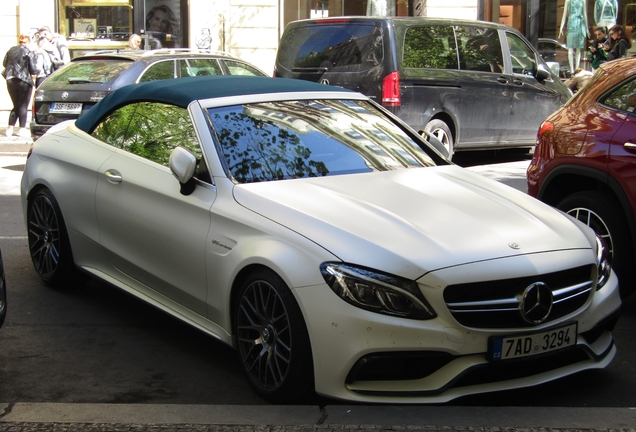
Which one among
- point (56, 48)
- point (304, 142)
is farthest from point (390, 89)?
point (56, 48)

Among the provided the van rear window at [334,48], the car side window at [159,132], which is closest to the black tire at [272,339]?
the car side window at [159,132]

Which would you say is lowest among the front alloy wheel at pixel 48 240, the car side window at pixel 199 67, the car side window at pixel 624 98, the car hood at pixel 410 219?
the front alloy wheel at pixel 48 240

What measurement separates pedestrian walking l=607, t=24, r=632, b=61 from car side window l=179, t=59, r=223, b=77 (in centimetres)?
829

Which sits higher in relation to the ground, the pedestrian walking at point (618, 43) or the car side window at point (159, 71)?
the pedestrian walking at point (618, 43)

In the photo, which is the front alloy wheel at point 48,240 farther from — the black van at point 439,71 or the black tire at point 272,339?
the black van at point 439,71

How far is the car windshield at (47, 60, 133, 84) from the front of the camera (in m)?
12.7

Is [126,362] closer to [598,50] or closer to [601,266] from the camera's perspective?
[601,266]

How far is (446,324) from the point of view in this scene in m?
4.14

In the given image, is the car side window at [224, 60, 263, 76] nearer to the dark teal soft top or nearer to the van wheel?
the van wheel

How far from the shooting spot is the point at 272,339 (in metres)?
4.48

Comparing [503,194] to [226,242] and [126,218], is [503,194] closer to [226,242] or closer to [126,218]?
[226,242]

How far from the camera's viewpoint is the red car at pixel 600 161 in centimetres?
609

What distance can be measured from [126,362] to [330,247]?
158 cm

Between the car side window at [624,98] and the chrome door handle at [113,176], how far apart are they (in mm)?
3178
